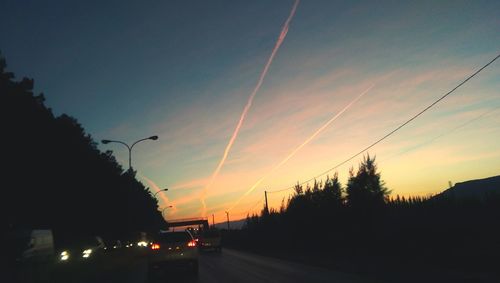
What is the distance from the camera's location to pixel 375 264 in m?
22.9

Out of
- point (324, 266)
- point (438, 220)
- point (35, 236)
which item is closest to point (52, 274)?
point (35, 236)

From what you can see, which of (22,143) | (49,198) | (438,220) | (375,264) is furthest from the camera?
(49,198)

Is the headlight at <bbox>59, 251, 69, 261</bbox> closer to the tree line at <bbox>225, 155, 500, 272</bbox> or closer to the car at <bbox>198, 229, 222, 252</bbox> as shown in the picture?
the tree line at <bbox>225, 155, 500, 272</bbox>

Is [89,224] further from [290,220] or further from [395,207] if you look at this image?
[395,207]

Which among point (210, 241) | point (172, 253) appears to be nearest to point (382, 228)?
point (172, 253)

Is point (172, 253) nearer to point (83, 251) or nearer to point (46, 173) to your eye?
point (83, 251)

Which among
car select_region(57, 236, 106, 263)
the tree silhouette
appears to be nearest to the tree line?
the tree silhouette

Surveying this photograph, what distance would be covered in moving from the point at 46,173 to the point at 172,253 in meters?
39.9

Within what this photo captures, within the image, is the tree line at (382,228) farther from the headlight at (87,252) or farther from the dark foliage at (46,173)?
the dark foliage at (46,173)

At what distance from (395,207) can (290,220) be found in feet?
54.0

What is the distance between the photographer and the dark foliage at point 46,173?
4706 centimetres

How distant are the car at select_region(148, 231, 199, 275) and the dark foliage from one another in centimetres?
2651

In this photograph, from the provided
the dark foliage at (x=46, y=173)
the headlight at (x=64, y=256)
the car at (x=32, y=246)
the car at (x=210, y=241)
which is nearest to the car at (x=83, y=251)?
the headlight at (x=64, y=256)

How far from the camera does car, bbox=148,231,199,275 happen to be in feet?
69.9
